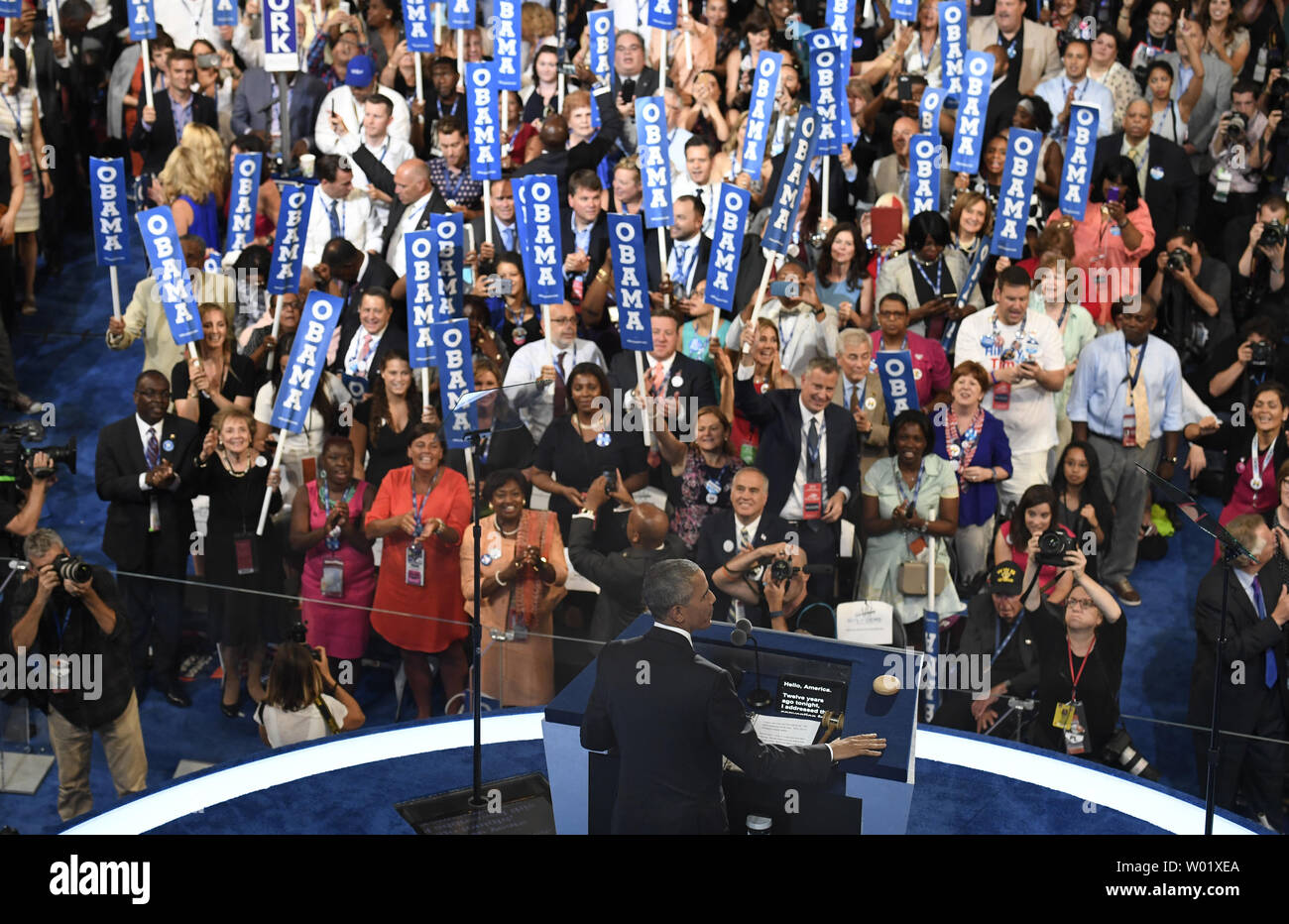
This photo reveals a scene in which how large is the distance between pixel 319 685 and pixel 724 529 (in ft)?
5.98

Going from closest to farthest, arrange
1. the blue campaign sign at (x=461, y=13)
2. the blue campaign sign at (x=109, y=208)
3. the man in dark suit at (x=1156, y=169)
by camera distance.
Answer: the blue campaign sign at (x=109, y=208) → the man in dark suit at (x=1156, y=169) → the blue campaign sign at (x=461, y=13)

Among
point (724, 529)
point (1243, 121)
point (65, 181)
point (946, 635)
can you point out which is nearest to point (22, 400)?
point (65, 181)

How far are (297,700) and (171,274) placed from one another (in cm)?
245

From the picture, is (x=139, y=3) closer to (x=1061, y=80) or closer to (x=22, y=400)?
(x=22, y=400)

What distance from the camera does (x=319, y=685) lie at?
24.3 feet

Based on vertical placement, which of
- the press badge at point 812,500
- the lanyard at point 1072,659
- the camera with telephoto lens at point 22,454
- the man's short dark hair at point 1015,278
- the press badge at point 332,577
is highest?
the man's short dark hair at point 1015,278

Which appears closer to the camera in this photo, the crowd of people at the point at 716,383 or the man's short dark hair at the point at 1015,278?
the crowd of people at the point at 716,383

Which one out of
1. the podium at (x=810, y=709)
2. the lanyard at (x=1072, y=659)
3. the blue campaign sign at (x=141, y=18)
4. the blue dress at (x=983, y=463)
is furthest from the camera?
the blue campaign sign at (x=141, y=18)

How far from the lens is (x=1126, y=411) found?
28.8 feet

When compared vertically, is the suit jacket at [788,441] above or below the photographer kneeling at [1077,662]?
above

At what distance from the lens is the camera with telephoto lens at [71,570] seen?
711 cm

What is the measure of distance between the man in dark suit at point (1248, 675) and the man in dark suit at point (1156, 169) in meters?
2.93

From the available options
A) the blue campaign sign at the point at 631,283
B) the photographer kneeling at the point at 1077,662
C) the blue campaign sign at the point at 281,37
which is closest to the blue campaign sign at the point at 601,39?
the blue campaign sign at the point at 281,37

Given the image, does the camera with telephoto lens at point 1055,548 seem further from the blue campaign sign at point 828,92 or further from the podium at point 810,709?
the blue campaign sign at point 828,92
